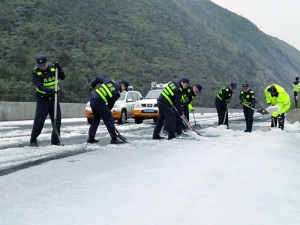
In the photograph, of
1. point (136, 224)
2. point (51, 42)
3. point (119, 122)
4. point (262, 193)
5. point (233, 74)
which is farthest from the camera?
point (233, 74)

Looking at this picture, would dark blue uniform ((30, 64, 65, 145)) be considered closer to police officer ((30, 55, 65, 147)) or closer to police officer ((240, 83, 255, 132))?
police officer ((30, 55, 65, 147))

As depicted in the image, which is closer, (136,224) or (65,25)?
(136,224)

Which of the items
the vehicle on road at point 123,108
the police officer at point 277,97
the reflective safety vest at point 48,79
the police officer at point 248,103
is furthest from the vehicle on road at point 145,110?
the reflective safety vest at point 48,79

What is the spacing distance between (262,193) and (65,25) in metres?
49.8

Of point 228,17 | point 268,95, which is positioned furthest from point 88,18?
point 228,17

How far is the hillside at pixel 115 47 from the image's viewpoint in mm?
42125

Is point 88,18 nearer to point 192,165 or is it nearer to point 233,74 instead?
point 233,74

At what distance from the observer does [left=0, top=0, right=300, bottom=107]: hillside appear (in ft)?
138

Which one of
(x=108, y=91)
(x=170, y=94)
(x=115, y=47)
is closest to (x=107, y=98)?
(x=108, y=91)

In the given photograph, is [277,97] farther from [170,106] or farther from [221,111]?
[170,106]

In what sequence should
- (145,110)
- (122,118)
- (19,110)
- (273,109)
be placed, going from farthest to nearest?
(19,110)
(145,110)
(122,118)
(273,109)

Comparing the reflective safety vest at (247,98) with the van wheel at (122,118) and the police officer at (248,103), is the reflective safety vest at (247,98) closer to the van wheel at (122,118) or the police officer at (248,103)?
the police officer at (248,103)

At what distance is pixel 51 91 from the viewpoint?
9492 millimetres

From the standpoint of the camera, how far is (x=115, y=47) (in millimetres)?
54406
